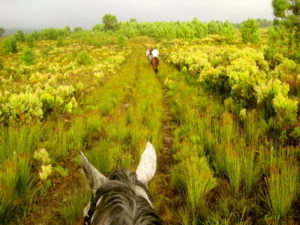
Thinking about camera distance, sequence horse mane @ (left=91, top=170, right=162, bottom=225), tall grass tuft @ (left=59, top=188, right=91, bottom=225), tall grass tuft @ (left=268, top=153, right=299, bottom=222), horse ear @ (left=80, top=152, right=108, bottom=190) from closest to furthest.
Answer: horse mane @ (left=91, top=170, right=162, bottom=225) < horse ear @ (left=80, top=152, right=108, bottom=190) < tall grass tuft @ (left=268, top=153, right=299, bottom=222) < tall grass tuft @ (left=59, top=188, right=91, bottom=225)

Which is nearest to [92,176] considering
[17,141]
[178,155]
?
[178,155]

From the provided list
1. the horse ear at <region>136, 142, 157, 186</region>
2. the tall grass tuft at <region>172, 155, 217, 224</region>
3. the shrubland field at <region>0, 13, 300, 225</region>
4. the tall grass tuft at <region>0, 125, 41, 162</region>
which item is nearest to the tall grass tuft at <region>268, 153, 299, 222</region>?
the shrubland field at <region>0, 13, 300, 225</region>

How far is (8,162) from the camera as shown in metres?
3.38

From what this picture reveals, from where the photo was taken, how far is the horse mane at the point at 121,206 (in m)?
1.07

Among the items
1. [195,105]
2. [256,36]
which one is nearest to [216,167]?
[195,105]

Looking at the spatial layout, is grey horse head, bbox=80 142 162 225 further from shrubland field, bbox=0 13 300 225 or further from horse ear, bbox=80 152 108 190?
shrubland field, bbox=0 13 300 225

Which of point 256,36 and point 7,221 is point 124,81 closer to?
point 7,221

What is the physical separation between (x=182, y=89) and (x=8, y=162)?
727cm

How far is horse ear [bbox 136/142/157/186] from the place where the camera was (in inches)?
68.4

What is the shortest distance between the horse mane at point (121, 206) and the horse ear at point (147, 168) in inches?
11.4

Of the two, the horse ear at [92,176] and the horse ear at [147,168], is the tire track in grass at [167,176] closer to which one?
the horse ear at [147,168]

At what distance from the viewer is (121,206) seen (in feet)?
3.71

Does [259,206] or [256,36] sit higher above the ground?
[256,36]

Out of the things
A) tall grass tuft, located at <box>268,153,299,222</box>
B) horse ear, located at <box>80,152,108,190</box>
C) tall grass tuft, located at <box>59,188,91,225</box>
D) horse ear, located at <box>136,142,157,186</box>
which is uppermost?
horse ear, located at <box>80,152,108,190</box>
